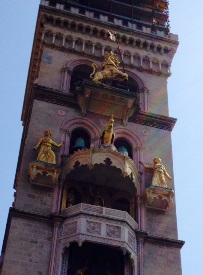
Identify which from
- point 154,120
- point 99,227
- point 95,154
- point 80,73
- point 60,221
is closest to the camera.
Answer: point 99,227

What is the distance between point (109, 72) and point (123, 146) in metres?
4.12

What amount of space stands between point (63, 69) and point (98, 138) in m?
5.08

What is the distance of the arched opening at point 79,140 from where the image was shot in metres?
27.2

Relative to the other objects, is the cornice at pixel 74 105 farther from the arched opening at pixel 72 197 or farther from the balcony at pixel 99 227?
the balcony at pixel 99 227

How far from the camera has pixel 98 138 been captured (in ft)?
90.7

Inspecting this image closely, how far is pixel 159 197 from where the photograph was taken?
25500 millimetres

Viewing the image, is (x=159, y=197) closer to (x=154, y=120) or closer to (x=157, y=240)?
(x=157, y=240)

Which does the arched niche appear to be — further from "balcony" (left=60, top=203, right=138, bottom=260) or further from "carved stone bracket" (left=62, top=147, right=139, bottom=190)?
"balcony" (left=60, top=203, right=138, bottom=260)

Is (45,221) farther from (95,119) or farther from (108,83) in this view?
(108,83)

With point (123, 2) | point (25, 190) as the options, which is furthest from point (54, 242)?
point (123, 2)

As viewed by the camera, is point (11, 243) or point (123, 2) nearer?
point (11, 243)

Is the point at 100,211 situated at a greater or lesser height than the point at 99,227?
greater

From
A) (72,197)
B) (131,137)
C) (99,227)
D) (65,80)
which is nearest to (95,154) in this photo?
(72,197)

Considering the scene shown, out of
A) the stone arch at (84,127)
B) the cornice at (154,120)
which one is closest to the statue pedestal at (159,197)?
the stone arch at (84,127)
